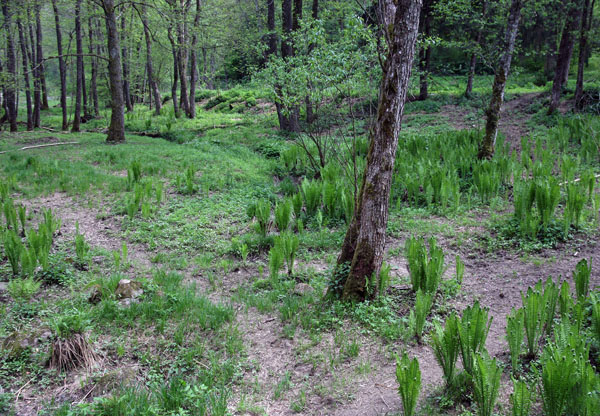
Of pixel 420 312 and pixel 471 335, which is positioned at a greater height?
pixel 471 335

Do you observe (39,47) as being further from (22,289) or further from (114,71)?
(22,289)

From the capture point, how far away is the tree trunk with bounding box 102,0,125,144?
12.7m

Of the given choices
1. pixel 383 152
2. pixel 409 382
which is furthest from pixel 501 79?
pixel 409 382

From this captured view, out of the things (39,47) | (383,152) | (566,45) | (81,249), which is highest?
(39,47)

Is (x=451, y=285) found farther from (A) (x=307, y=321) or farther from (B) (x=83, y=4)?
(B) (x=83, y=4)

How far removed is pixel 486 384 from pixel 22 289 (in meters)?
4.32

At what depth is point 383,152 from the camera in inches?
160

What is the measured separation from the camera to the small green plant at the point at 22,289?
4.26 m

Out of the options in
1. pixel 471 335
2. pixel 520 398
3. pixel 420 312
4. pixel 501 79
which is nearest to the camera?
pixel 520 398

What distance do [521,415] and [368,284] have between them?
6.59 ft

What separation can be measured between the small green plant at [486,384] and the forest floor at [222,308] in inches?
12.3

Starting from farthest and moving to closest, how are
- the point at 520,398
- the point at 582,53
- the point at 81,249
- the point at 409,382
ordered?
1. the point at 582,53
2. the point at 81,249
3. the point at 409,382
4. the point at 520,398

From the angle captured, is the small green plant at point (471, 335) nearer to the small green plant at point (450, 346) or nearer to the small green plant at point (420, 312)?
the small green plant at point (450, 346)

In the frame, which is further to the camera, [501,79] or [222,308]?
[501,79]
